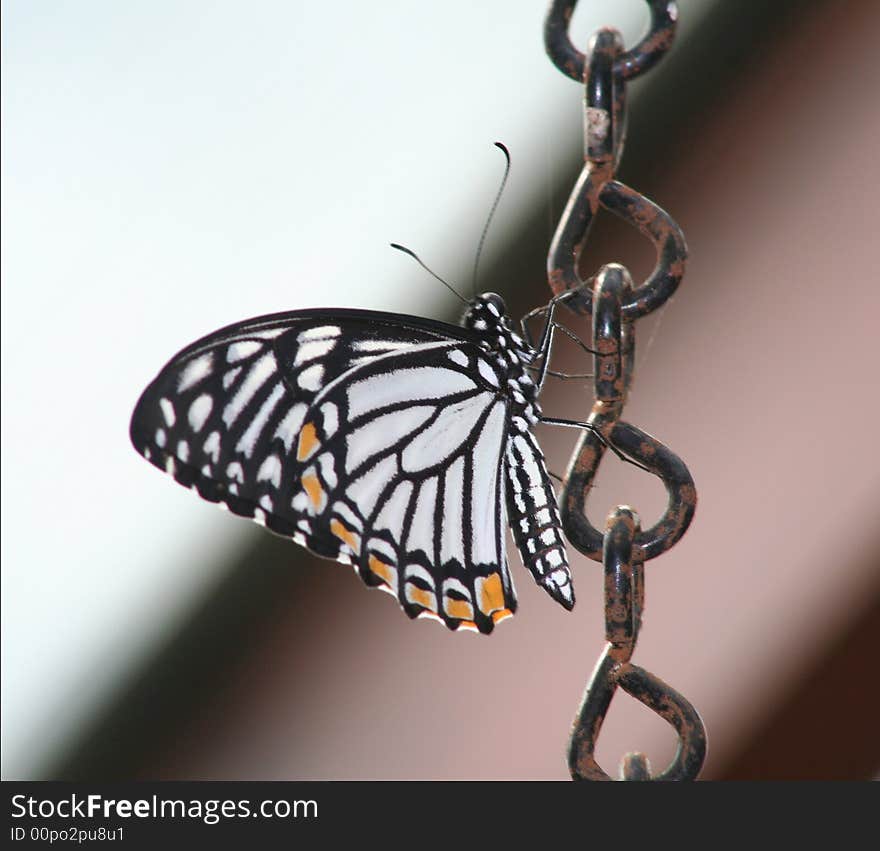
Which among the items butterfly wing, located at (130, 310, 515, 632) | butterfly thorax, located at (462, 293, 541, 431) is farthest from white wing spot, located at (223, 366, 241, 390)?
butterfly thorax, located at (462, 293, 541, 431)

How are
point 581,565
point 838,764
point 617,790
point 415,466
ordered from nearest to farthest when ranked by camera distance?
point 617,790 < point 415,466 < point 838,764 < point 581,565

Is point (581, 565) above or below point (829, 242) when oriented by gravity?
below

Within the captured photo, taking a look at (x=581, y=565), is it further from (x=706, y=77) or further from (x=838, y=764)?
(x=706, y=77)

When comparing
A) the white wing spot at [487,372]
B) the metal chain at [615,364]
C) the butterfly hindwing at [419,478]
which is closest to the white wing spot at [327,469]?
the butterfly hindwing at [419,478]

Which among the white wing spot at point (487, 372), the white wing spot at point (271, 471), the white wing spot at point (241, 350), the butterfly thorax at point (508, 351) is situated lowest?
the white wing spot at point (271, 471)

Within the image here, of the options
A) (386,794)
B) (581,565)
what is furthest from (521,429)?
(581,565)

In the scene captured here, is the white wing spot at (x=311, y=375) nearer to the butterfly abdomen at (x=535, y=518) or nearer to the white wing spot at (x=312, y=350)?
the white wing spot at (x=312, y=350)

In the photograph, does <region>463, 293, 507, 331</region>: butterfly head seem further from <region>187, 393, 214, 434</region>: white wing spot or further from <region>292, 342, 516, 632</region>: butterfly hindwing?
<region>187, 393, 214, 434</region>: white wing spot
